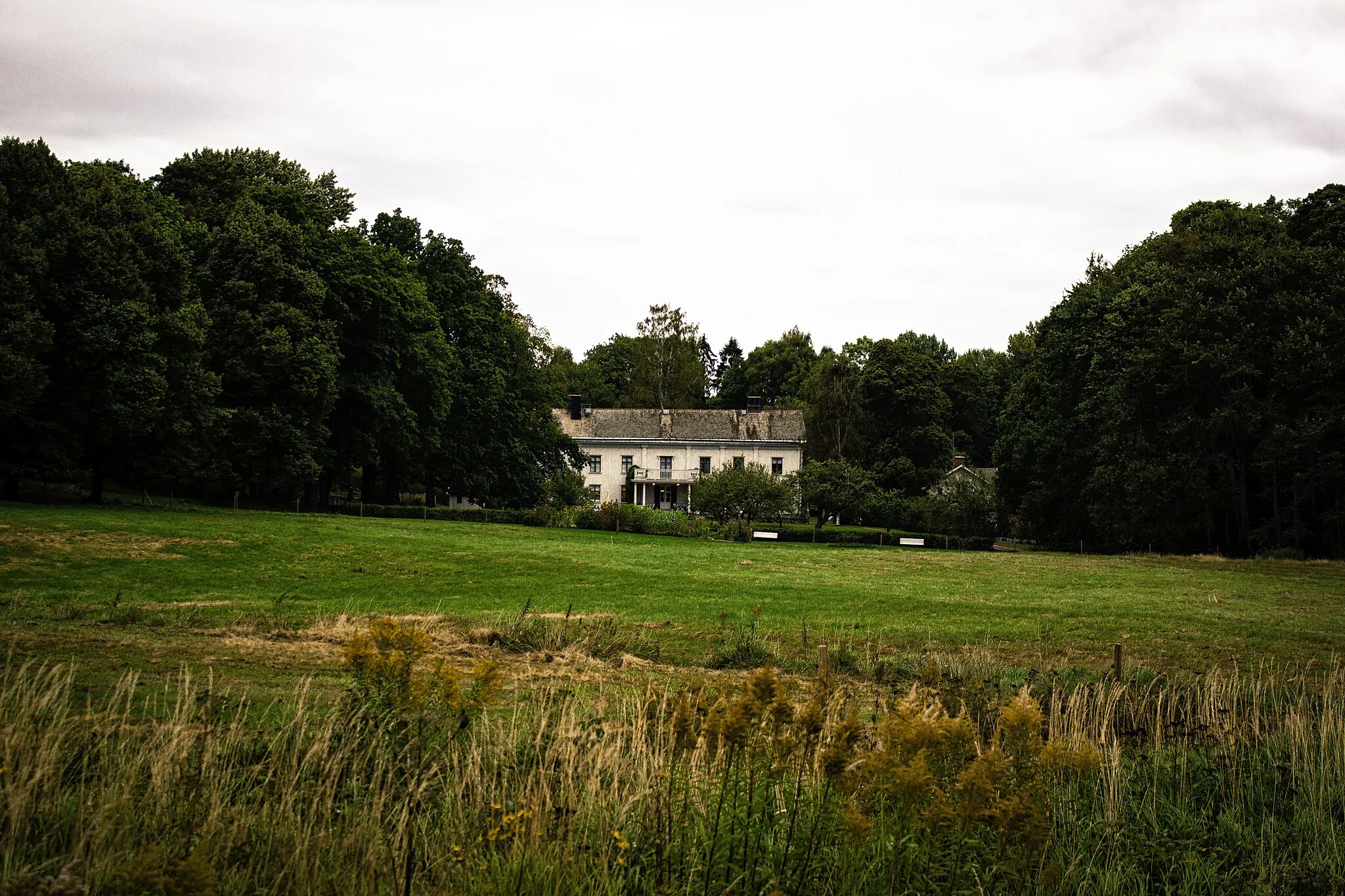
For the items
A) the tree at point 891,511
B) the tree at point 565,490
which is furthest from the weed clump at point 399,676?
the tree at point 891,511

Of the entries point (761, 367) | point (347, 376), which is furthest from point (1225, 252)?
point (761, 367)

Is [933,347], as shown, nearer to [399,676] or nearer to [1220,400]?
[1220,400]

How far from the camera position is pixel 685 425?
267 feet

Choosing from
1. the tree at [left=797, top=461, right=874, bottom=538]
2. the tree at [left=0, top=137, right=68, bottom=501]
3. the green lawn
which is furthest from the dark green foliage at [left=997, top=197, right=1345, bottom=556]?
the tree at [left=0, top=137, right=68, bottom=501]

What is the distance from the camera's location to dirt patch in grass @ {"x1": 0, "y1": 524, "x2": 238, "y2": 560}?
75.2 feet

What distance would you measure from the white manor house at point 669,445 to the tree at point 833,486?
67.9ft

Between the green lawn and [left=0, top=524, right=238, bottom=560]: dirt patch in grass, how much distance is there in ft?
0.25

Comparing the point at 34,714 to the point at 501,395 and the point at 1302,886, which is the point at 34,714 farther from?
the point at 501,395

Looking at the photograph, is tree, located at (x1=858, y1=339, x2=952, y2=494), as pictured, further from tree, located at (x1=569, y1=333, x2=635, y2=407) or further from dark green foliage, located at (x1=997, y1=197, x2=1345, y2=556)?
tree, located at (x1=569, y1=333, x2=635, y2=407)

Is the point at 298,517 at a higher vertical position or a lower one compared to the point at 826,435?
lower

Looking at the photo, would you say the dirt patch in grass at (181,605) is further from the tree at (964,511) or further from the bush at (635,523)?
the tree at (964,511)

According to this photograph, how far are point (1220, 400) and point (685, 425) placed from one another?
4479 centimetres

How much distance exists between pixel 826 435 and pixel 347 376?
37550mm

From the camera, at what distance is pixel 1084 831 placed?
7.16 metres
